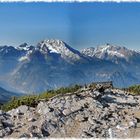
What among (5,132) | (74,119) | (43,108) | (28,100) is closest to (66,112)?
(74,119)

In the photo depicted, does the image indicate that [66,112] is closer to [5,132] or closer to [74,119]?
[74,119]

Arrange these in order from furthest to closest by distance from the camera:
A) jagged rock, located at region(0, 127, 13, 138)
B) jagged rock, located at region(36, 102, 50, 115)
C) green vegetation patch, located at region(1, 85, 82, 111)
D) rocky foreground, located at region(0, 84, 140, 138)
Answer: green vegetation patch, located at region(1, 85, 82, 111) < jagged rock, located at region(36, 102, 50, 115) < rocky foreground, located at region(0, 84, 140, 138) < jagged rock, located at region(0, 127, 13, 138)

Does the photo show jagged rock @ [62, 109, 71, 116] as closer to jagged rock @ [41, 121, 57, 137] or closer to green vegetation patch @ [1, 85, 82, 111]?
jagged rock @ [41, 121, 57, 137]

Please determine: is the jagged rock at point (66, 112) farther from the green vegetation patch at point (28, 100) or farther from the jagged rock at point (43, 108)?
the green vegetation patch at point (28, 100)

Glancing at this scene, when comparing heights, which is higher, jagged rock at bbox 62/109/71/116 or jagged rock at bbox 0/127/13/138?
jagged rock at bbox 62/109/71/116

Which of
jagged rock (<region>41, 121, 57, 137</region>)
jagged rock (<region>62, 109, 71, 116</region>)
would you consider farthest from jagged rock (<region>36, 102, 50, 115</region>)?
jagged rock (<region>41, 121, 57, 137</region>)

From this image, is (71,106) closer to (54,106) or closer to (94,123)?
(54,106)

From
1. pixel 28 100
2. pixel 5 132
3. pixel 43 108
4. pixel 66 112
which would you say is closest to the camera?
pixel 5 132

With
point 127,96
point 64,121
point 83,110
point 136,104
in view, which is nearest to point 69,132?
point 64,121
